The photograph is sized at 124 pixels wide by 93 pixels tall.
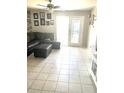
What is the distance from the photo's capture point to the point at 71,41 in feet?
25.7

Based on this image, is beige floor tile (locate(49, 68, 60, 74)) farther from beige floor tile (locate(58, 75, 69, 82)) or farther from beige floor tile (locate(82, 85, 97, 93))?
beige floor tile (locate(82, 85, 97, 93))

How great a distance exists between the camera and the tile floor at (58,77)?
9.73 feet

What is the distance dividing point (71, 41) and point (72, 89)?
5.09 metres

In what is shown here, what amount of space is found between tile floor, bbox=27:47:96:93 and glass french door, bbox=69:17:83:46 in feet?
9.37

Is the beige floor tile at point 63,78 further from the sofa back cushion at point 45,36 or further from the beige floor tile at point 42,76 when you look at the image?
the sofa back cushion at point 45,36

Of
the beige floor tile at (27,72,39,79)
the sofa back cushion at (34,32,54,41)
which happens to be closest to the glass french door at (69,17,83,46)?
the sofa back cushion at (34,32,54,41)
